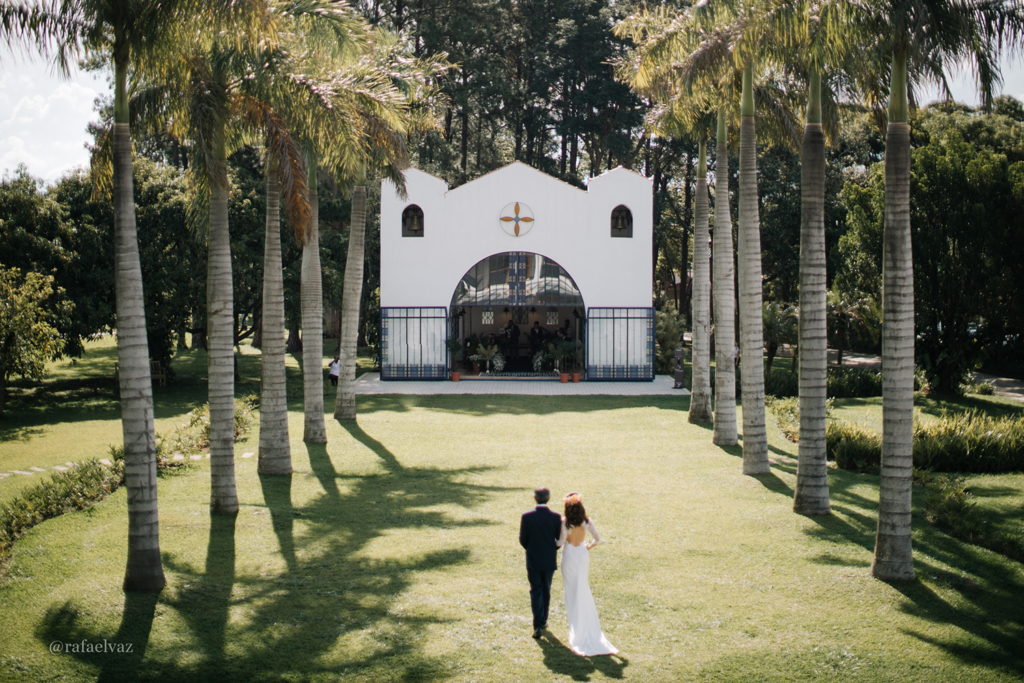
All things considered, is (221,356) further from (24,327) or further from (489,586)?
(24,327)

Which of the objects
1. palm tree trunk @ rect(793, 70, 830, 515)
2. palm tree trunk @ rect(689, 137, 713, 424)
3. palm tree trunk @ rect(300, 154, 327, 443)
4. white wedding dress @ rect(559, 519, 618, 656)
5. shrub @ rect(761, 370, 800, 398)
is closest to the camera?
white wedding dress @ rect(559, 519, 618, 656)

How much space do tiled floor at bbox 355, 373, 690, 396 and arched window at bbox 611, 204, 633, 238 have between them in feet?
17.3

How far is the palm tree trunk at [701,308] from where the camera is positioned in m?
19.8

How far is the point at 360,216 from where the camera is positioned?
19234mm

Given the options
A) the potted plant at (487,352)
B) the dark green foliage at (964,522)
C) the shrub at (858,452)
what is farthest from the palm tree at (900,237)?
the potted plant at (487,352)

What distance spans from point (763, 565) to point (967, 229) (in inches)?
734

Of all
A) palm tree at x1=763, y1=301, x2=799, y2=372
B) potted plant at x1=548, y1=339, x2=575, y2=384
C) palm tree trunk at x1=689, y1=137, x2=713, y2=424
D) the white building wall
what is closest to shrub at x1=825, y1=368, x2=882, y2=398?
palm tree at x1=763, y1=301, x2=799, y2=372

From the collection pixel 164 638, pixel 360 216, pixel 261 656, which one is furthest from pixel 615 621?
pixel 360 216

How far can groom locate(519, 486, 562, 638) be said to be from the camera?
7.54 m

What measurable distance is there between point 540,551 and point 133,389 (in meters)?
4.48

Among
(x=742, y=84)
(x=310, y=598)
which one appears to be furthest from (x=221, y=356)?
(x=742, y=84)

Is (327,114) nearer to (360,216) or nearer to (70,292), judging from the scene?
(360,216)

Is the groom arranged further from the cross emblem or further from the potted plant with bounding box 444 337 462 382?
the cross emblem

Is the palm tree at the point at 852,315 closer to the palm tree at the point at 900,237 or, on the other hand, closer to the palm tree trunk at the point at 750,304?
the palm tree trunk at the point at 750,304
